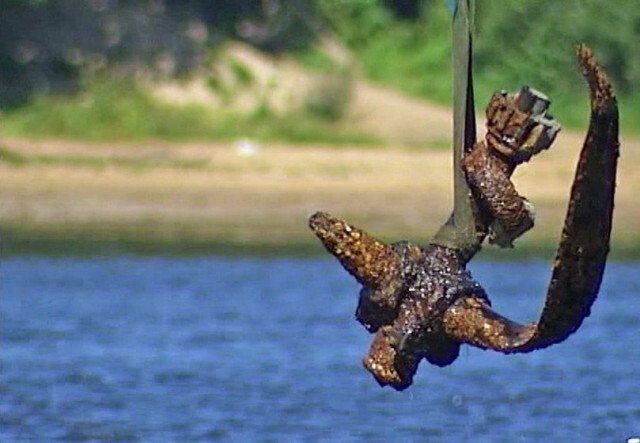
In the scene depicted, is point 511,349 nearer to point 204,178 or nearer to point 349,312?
point 349,312

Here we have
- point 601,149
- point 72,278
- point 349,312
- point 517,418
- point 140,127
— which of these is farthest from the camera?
point 140,127

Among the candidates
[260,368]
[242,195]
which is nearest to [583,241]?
[260,368]

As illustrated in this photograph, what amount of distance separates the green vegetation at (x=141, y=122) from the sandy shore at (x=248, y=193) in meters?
0.85

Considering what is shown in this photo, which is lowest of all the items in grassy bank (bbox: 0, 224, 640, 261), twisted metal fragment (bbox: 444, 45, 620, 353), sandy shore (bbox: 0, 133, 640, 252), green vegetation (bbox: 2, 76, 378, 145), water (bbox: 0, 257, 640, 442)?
twisted metal fragment (bbox: 444, 45, 620, 353)

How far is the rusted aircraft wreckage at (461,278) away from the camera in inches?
274

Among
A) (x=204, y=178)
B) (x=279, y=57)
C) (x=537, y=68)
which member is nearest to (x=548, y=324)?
(x=537, y=68)

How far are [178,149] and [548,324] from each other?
61.8 feet

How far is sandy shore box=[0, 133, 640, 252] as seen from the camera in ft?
76.7

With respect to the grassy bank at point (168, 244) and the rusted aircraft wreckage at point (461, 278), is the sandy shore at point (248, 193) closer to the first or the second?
the grassy bank at point (168, 244)

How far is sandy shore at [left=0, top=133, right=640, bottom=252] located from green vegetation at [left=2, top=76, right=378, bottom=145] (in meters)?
0.85

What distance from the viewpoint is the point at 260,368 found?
14.2m

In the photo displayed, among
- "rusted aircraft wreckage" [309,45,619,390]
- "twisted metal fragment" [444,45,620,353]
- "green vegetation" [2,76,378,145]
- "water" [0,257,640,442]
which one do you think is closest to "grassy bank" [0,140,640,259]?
"green vegetation" [2,76,378,145]

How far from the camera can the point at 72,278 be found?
19719 mm

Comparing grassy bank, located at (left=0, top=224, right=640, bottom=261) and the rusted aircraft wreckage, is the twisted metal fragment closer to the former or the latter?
the rusted aircraft wreckage
